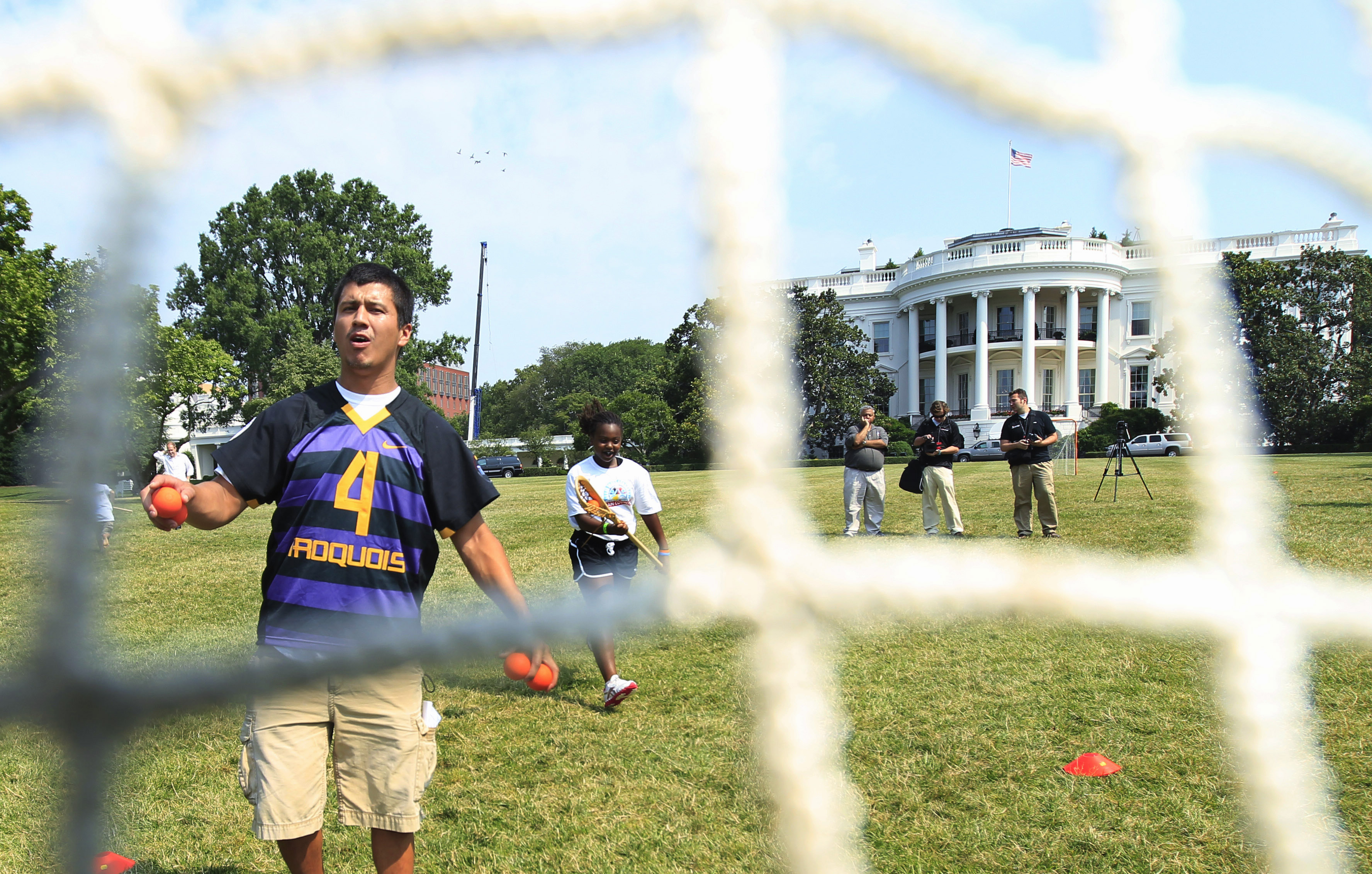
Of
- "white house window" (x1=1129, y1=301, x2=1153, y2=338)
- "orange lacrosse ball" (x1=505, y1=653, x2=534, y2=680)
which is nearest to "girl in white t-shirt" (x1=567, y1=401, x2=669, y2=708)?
"orange lacrosse ball" (x1=505, y1=653, x2=534, y2=680)

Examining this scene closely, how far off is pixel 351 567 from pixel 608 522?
6.68ft

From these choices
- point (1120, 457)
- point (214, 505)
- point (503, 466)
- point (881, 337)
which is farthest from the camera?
point (503, 466)

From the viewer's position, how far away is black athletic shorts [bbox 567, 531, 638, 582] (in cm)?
391

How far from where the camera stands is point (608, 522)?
3.81 metres

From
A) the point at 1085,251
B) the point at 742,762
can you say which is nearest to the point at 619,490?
the point at 742,762

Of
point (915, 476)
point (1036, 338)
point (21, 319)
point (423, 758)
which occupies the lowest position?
point (423, 758)

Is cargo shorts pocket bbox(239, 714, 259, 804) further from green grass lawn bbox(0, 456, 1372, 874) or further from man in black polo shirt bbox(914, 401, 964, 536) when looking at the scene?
man in black polo shirt bbox(914, 401, 964, 536)

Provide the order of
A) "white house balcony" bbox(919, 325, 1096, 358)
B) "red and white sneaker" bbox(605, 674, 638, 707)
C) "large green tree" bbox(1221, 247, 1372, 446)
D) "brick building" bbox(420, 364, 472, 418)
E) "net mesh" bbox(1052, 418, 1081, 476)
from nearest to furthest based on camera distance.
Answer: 1. "red and white sneaker" bbox(605, 674, 638, 707)
2. "brick building" bbox(420, 364, 472, 418)
3. "white house balcony" bbox(919, 325, 1096, 358)
4. "large green tree" bbox(1221, 247, 1372, 446)
5. "net mesh" bbox(1052, 418, 1081, 476)

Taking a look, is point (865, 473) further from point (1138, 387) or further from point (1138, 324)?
point (1138, 387)

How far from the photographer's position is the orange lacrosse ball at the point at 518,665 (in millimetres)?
1384

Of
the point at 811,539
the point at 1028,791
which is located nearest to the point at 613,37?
the point at 811,539

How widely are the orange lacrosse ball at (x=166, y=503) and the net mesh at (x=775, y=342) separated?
12.4 inches

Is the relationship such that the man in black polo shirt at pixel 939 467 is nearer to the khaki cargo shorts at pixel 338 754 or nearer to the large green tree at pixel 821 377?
the large green tree at pixel 821 377

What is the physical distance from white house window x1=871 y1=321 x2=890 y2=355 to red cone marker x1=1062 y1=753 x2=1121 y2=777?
24.3m
